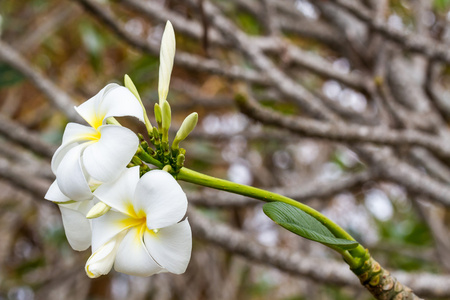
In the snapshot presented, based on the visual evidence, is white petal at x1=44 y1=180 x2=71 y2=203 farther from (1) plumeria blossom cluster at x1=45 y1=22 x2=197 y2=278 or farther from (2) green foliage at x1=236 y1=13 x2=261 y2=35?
(2) green foliage at x1=236 y1=13 x2=261 y2=35

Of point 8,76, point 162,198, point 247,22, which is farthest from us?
point 247,22

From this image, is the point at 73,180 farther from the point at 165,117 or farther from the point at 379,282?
the point at 379,282

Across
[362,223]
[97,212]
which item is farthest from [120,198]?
[362,223]

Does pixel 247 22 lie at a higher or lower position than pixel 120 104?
lower

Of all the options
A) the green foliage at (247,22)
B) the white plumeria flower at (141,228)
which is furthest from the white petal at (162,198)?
the green foliage at (247,22)

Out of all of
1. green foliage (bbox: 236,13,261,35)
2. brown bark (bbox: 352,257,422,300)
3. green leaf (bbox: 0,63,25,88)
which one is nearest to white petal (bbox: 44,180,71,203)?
brown bark (bbox: 352,257,422,300)

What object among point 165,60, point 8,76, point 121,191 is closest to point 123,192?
point 121,191
